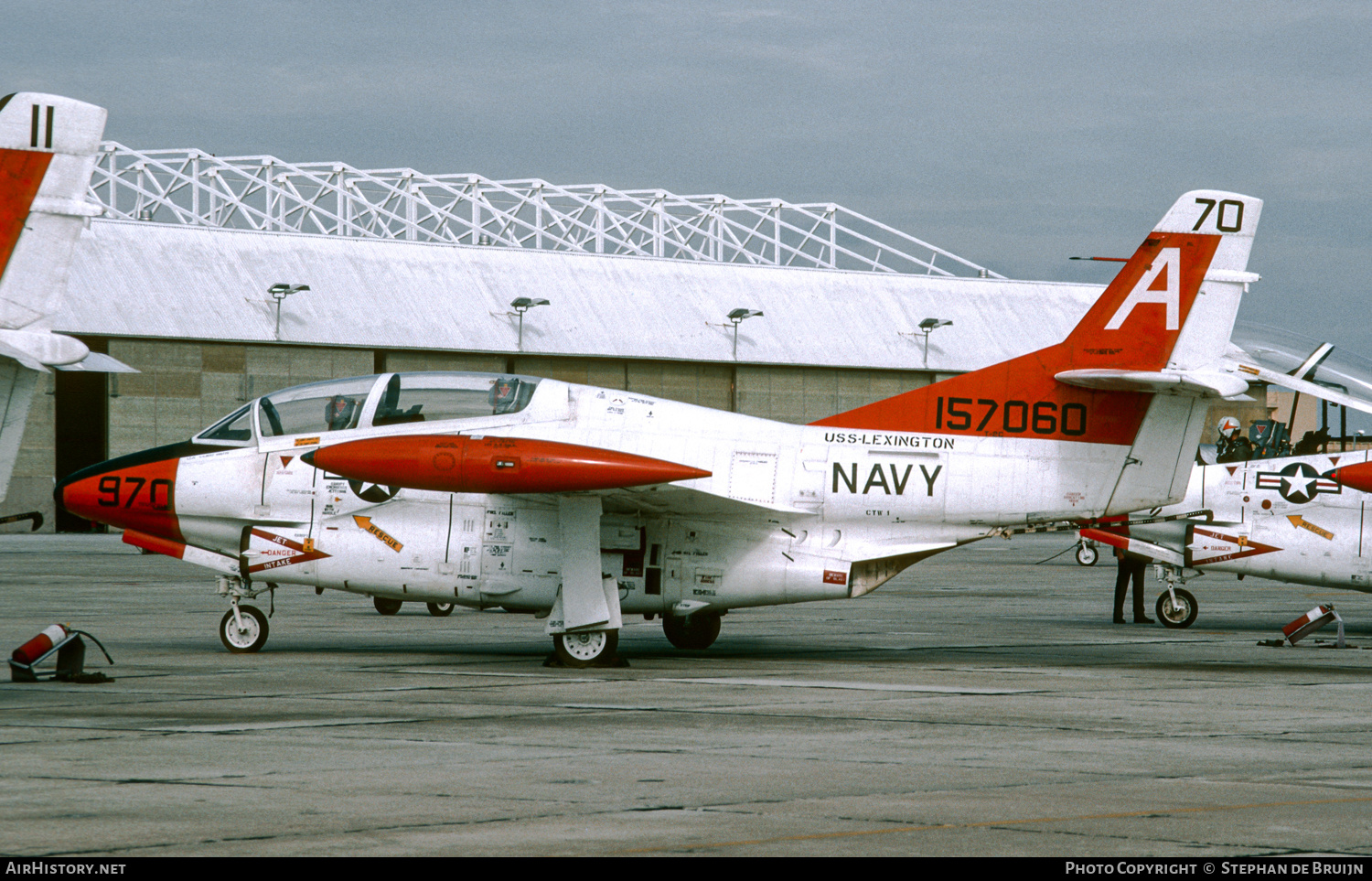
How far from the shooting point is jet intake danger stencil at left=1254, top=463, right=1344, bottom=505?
67.7 ft

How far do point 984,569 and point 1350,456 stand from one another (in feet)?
63.7

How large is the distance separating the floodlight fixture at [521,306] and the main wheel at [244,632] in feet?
140

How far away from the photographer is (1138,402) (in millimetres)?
16219

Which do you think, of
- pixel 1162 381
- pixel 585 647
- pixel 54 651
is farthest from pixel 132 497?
pixel 1162 381

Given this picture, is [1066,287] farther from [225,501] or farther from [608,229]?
[225,501]

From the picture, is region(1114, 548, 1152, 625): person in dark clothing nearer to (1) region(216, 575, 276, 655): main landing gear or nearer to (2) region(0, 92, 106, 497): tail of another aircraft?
Result: (1) region(216, 575, 276, 655): main landing gear

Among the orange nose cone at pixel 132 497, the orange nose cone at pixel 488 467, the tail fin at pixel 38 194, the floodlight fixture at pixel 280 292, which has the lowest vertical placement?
the orange nose cone at pixel 132 497

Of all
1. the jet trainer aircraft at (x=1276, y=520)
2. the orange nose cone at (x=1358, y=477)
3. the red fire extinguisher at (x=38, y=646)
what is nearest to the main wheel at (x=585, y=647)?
the red fire extinguisher at (x=38, y=646)

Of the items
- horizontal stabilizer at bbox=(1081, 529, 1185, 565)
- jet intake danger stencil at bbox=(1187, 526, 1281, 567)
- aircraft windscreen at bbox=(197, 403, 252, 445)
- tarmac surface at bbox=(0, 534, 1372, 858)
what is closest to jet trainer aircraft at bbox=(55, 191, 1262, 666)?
aircraft windscreen at bbox=(197, 403, 252, 445)

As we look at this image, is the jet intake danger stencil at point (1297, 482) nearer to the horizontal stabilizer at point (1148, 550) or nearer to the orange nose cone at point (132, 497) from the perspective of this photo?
the horizontal stabilizer at point (1148, 550)

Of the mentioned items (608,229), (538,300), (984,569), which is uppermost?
(608,229)

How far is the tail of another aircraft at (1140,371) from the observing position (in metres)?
15.9

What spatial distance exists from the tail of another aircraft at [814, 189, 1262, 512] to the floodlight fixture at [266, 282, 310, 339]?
Answer: 43032 mm

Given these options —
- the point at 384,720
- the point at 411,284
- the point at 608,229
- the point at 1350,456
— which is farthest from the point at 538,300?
the point at 384,720
